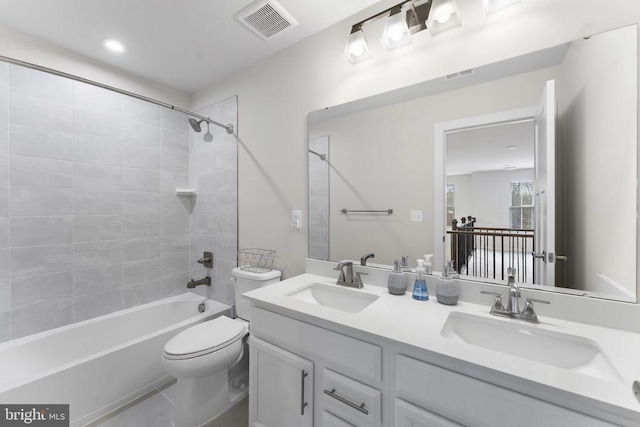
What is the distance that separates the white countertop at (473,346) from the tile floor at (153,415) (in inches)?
35.5

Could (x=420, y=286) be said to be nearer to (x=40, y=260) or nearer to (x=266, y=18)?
(x=266, y=18)

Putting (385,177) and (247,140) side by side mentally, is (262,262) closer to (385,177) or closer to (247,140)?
(247,140)

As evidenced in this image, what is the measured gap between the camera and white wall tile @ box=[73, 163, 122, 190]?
1.97 metres

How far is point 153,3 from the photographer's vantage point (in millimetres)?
1470

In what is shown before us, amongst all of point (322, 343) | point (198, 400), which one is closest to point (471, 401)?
point (322, 343)

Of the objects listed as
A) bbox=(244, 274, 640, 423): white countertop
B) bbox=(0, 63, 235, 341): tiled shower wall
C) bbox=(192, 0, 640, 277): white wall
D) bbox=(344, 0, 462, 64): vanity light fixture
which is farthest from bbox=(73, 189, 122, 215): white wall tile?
bbox=(344, 0, 462, 64): vanity light fixture

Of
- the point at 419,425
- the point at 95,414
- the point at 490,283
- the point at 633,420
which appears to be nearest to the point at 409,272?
the point at 490,283

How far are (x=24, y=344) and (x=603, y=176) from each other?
10.7ft

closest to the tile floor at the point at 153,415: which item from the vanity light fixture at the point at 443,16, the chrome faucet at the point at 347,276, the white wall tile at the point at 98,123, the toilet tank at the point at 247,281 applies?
the toilet tank at the point at 247,281

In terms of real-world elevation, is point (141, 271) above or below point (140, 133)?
below

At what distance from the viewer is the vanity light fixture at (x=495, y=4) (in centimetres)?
111

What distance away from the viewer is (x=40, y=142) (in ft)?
5.90

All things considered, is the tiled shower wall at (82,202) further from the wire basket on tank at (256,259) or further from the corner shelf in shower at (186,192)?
the wire basket on tank at (256,259)

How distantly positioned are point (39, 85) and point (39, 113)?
0.64ft
